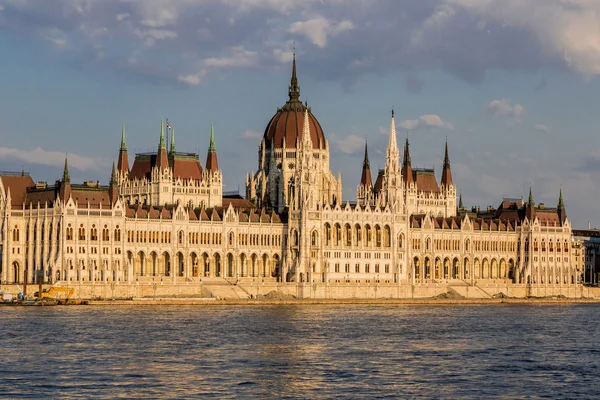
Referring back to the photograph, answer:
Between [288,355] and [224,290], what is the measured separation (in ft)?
273

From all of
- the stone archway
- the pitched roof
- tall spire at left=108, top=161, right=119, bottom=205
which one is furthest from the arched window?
the pitched roof

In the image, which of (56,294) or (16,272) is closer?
(56,294)

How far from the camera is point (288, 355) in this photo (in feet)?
346

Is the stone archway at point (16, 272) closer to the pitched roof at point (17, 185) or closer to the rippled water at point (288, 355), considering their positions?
the pitched roof at point (17, 185)

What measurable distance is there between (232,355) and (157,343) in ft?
34.8

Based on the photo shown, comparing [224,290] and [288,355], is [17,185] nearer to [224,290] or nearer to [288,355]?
[224,290]

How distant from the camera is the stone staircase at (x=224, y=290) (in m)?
187

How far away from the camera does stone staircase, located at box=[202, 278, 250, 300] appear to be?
612 feet

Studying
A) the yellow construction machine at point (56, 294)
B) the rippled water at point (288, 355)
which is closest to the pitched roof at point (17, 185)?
the yellow construction machine at point (56, 294)

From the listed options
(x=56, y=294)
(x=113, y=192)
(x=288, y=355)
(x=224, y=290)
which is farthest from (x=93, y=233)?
(x=288, y=355)

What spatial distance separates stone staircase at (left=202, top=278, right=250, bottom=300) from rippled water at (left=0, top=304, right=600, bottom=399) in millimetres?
26104

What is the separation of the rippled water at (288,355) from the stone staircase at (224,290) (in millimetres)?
26104

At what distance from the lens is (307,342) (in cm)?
11750

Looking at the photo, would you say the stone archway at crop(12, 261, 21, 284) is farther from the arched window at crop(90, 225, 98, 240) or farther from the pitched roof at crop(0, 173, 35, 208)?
the arched window at crop(90, 225, 98, 240)
